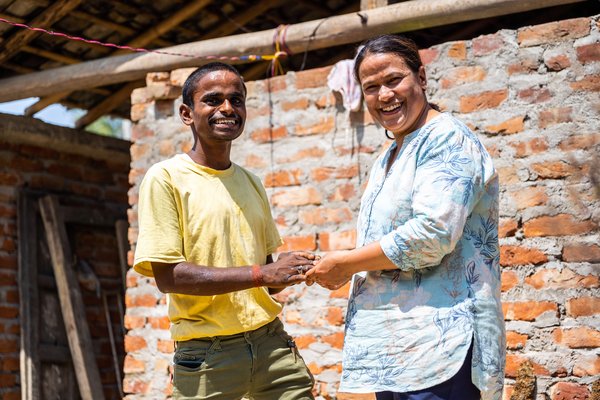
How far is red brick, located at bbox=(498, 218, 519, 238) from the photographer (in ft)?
13.0

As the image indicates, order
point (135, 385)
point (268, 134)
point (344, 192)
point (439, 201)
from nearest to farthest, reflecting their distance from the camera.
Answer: point (439, 201), point (344, 192), point (268, 134), point (135, 385)

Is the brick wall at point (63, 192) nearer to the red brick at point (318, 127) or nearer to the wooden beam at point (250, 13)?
the wooden beam at point (250, 13)

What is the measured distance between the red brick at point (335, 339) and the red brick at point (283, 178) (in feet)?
2.72

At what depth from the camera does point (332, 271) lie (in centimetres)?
247

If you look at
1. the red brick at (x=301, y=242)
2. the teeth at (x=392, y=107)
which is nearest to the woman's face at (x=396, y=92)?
the teeth at (x=392, y=107)

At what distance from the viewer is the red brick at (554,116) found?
391cm

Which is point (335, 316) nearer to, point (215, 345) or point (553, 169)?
point (553, 169)

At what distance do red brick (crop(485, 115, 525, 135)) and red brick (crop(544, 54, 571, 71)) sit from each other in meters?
0.27

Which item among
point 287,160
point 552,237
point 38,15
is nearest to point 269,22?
point 38,15

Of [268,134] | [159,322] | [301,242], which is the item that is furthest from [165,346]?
[268,134]

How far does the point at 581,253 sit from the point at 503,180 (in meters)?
0.49

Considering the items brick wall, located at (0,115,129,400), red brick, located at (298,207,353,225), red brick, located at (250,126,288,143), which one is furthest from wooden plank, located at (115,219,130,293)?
red brick, located at (298,207,353,225)

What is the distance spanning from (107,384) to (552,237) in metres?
3.98

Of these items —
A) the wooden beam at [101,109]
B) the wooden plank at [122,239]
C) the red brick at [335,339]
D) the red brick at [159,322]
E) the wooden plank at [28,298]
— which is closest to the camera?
the red brick at [335,339]
